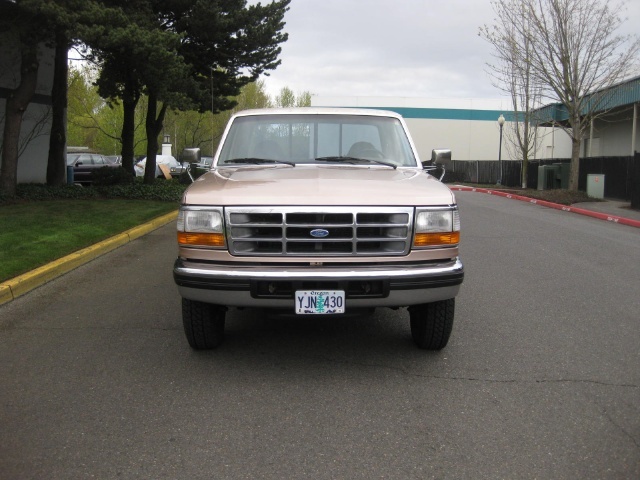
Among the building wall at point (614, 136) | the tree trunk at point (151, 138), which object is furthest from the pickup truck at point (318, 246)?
the building wall at point (614, 136)

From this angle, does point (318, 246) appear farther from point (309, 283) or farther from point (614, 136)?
point (614, 136)

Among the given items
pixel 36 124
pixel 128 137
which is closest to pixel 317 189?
pixel 128 137

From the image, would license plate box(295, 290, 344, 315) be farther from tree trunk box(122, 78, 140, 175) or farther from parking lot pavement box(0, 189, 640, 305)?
tree trunk box(122, 78, 140, 175)

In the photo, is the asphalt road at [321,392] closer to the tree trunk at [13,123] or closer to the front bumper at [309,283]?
the front bumper at [309,283]

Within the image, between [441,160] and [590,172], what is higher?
[590,172]

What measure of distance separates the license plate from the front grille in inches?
10.5

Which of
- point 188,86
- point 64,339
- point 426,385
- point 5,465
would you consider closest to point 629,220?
point 188,86

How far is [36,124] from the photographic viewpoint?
60.5ft

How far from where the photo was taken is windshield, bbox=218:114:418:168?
549 cm

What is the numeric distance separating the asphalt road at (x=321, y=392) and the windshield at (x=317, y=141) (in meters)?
1.51

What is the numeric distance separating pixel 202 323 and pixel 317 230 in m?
1.19

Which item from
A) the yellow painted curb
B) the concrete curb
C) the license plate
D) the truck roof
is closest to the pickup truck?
the license plate

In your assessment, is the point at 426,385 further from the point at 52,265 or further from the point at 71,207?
the point at 71,207

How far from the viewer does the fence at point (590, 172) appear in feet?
60.2
